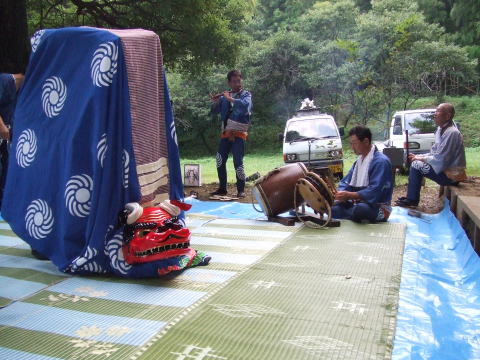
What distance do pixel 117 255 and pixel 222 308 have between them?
0.85 meters

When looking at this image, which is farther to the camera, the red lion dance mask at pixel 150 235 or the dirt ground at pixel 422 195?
the dirt ground at pixel 422 195

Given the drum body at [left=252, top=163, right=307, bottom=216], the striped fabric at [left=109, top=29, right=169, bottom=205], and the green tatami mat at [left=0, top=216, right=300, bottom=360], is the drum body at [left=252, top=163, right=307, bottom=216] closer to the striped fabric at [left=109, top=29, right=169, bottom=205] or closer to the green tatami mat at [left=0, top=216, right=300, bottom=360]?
the green tatami mat at [left=0, top=216, right=300, bottom=360]

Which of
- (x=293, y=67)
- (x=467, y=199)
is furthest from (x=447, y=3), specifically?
(x=467, y=199)

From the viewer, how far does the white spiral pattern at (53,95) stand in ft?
9.98

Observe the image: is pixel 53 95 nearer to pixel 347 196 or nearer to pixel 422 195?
pixel 347 196

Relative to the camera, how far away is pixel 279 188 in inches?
176

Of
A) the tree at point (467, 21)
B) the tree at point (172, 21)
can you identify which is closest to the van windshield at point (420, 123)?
the tree at point (172, 21)

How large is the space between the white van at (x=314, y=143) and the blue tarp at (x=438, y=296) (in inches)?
165

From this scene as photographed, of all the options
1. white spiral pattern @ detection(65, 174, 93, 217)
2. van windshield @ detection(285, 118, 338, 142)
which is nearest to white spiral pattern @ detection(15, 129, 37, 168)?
white spiral pattern @ detection(65, 174, 93, 217)

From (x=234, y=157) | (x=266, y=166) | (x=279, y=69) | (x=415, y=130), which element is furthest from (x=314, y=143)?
(x=279, y=69)

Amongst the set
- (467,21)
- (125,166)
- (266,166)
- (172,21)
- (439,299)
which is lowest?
(266,166)

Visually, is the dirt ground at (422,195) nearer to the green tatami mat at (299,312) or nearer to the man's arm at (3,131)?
the green tatami mat at (299,312)

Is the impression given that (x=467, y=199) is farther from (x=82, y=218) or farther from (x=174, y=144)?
(x=82, y=218)

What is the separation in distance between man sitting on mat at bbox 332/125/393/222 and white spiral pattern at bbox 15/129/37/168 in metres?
2.66
